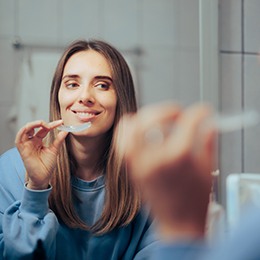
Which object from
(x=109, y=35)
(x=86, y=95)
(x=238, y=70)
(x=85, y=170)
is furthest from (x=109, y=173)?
(x=238, y=70)

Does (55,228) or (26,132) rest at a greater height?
(26,132)

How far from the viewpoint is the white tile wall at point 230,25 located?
0.87 metres

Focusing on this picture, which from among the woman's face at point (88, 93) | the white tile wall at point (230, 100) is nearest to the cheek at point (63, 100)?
the woman's face at point (88, 93)

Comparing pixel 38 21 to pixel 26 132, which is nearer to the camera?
pixel 26 132

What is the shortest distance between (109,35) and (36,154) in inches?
11.7

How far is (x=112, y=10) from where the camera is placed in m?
0.77

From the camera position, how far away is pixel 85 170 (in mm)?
685

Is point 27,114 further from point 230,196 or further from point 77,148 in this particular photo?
point 230,196

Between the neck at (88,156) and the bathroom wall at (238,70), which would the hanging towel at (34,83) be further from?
the bathroom wall at (238,70)

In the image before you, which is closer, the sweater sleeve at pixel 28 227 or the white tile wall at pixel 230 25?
the sweater sleeve at pixel 28 227

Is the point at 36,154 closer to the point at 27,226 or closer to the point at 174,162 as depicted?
the point at 27,226

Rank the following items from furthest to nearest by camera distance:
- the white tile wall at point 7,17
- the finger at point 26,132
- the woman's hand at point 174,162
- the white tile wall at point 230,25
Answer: the white tile wall at point 230,25
the white tile wall at point 7,17
the finger at point 26,132
the woman's hand at point 174,162

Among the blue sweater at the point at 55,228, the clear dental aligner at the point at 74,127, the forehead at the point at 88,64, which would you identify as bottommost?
the blue sweater at the point at 55,228

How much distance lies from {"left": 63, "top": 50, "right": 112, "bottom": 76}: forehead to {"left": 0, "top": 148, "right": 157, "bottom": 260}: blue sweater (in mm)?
180
